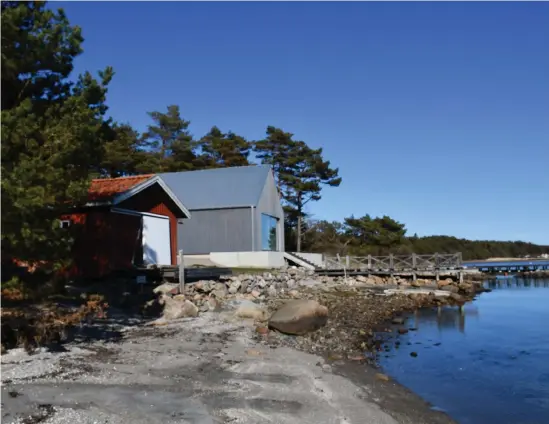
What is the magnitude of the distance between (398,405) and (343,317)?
1019cm

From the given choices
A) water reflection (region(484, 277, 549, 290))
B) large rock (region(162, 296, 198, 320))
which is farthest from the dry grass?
water reflection (region(484, 277, 549, 290))

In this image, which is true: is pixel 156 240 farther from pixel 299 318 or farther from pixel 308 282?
pixel 308 282

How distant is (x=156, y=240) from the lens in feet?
71.7

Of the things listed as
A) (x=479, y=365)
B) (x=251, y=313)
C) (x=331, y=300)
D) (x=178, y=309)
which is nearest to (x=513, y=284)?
(x=331, y=300)

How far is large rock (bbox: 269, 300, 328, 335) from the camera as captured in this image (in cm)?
1496

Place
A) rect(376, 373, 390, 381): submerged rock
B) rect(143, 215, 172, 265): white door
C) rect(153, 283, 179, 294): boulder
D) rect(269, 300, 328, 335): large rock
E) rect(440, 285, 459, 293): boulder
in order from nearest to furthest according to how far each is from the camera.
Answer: rect(376, 373, 390, 381): submerged rock
rect(269, 300, 328, 335): large rock
rect(153, 283, 179, 294): boulder
rect(143, 215, 172, 265): white door
rect(440, 285, 459, 293): boulder

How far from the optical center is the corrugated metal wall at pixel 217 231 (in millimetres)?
30578

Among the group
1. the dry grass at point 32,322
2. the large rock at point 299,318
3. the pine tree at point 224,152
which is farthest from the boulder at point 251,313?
the pine tree at point 224,152

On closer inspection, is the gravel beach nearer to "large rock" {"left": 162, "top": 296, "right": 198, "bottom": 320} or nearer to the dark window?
"large rock" {"left": 162, "top": 296, "right": 198, "bottom": 320}

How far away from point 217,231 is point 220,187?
3.16m

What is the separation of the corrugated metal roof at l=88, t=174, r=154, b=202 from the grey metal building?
10319 mm

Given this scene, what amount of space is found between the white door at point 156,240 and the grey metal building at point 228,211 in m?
8.00

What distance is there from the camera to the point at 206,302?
1778cm

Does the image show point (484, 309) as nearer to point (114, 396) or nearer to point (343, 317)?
point (343, 317)
